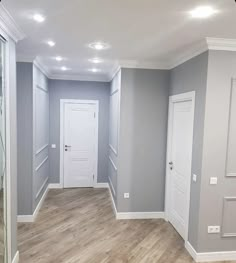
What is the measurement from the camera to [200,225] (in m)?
3.15

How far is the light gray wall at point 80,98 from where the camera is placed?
5.91 meters

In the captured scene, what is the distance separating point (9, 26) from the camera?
250 centimetres

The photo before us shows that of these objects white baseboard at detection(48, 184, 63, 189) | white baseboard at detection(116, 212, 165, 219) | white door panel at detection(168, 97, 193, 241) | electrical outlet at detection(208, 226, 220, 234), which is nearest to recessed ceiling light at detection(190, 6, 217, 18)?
white door panel at detection(168, 97, 193, 241)

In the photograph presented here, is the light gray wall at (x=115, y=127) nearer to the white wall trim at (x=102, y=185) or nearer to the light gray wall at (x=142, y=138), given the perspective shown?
the light gray wall at (x=142, y=138)

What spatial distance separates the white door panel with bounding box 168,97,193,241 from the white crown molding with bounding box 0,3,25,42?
2.40 metres

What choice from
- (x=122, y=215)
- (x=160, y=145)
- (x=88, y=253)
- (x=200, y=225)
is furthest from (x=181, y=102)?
(x=88, y=253)

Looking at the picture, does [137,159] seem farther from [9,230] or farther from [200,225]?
[9,230]

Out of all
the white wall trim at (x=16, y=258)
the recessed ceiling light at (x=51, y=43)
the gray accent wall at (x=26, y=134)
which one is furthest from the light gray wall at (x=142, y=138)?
the white wall trim at (x=16, y=258)

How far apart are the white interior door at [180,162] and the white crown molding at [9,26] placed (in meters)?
2.35

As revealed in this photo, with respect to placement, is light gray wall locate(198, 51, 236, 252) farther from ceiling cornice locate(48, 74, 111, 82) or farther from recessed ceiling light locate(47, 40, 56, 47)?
ceiling cornice locate(48, 74, 111, 82)

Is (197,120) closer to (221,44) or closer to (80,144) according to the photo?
(221,44)

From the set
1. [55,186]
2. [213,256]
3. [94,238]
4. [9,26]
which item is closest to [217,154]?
[213,256]

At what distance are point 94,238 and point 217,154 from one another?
2.18 m

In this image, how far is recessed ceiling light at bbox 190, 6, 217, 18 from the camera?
6.76 feet
